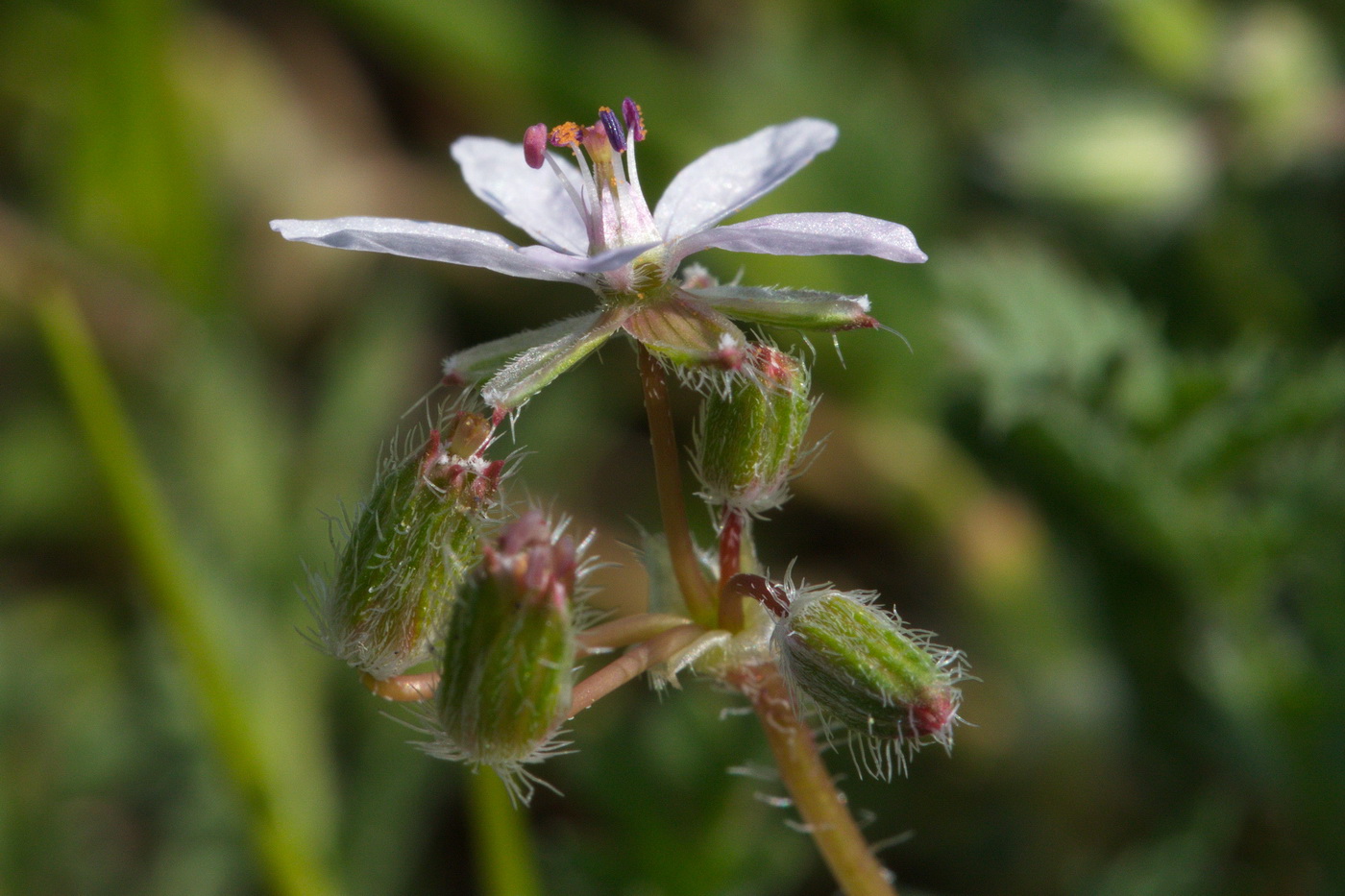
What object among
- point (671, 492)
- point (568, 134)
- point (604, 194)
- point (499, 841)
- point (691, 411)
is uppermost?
point (691, 411)

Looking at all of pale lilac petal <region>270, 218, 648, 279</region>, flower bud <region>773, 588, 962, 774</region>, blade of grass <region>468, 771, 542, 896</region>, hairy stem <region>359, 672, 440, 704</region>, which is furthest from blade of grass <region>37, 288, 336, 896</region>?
flower bud <region>773, 588, 962, 774</region>

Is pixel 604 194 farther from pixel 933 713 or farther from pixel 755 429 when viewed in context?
pixel 933 713

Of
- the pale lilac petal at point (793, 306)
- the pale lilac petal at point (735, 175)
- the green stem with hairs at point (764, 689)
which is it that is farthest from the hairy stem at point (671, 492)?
the pale lilac petal at point (735, 175)

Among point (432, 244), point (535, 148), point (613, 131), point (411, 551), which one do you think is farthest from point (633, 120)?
point (411, 551)

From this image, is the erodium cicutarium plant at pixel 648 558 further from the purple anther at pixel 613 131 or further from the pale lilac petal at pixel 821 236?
the purple anther at pixel 613 131

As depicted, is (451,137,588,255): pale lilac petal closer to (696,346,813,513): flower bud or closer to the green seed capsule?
(696,346,813,513): flower bud

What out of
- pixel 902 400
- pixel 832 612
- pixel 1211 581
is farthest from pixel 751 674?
pixel 902 400
